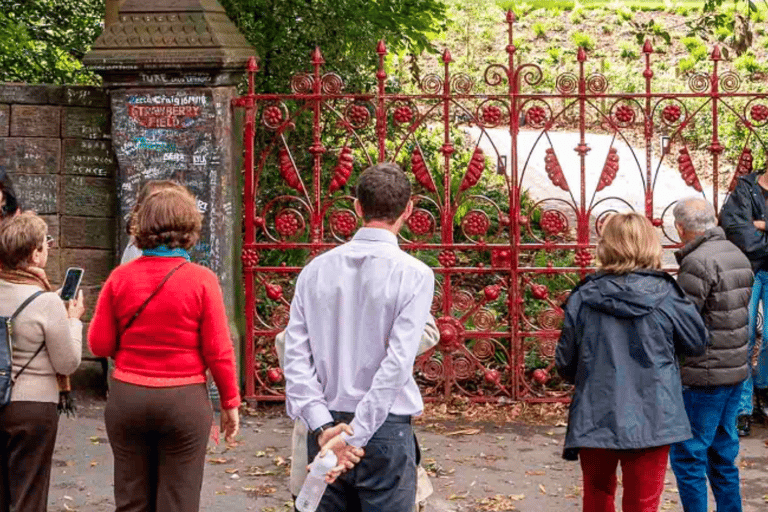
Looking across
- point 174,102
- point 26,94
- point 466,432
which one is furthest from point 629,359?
point 26,94

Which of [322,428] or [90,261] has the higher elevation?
[90,261]

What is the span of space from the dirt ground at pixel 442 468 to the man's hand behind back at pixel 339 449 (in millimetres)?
2511

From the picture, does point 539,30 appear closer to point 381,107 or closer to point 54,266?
point 381,107

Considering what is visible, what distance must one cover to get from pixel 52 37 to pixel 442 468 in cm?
595

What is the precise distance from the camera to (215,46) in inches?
325

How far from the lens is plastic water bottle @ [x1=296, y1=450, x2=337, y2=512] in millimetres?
4352

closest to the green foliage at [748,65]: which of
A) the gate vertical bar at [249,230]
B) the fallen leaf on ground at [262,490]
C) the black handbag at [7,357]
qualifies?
the gate vertical bar at [249,230]

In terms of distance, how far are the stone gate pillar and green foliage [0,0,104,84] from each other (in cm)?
266

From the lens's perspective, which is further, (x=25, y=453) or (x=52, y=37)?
(x=52, y=37)

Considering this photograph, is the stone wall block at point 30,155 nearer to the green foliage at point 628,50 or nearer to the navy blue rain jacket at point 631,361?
the navy blue rain jacket at point 631,361

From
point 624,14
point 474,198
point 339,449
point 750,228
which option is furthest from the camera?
point 624,14

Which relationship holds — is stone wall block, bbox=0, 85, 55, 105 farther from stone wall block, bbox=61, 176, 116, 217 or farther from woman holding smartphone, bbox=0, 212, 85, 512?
woman holding smartphone, bbox=0, 212, 85, 512

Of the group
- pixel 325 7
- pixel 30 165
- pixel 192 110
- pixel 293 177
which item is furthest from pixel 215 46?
pixel 325 7

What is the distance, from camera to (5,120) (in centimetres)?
861
